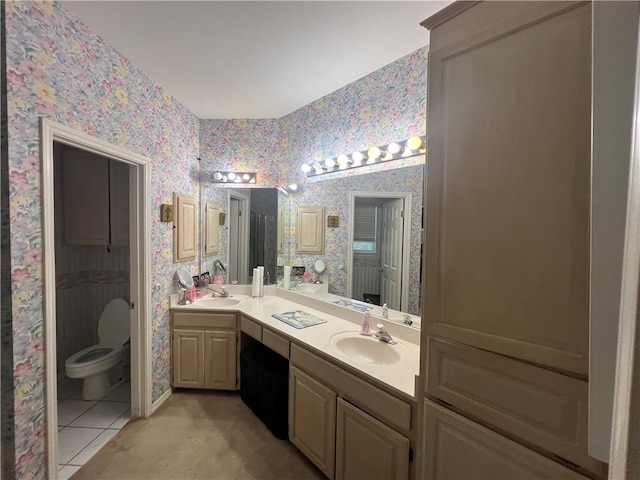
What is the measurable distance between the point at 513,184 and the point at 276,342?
1674 mm

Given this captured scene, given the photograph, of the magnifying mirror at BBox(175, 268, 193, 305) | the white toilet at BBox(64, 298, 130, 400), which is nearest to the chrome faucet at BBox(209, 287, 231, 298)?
the magnifying mirror at BBox(175, 268, 193, 305)

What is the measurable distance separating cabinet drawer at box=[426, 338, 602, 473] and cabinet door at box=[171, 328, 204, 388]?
2090mm

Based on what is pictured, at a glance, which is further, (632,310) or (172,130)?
(172,130)

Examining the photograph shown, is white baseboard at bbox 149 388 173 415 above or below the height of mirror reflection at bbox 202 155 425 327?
below

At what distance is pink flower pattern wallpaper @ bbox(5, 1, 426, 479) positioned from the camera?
128cm

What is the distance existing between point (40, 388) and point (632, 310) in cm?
218

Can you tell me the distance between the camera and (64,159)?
257 cm

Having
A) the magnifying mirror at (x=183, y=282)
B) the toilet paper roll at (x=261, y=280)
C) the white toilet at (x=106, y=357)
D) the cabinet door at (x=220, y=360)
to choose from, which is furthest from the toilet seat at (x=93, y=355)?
the toilet paper roll at (x=261, y=280)

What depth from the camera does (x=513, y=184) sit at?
2.79ft

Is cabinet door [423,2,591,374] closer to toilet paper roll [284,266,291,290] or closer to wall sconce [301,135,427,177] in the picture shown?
wall sconce [301,135,427,177]

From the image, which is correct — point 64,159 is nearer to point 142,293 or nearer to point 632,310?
point 142,293

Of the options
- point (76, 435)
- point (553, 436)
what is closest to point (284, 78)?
point (553, 436)

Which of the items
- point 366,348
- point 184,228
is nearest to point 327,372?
point 366,348

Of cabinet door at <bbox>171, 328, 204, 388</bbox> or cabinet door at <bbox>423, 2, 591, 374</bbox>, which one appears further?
cabinet door at <bbox>171, 328, 204, 388</bbox>
